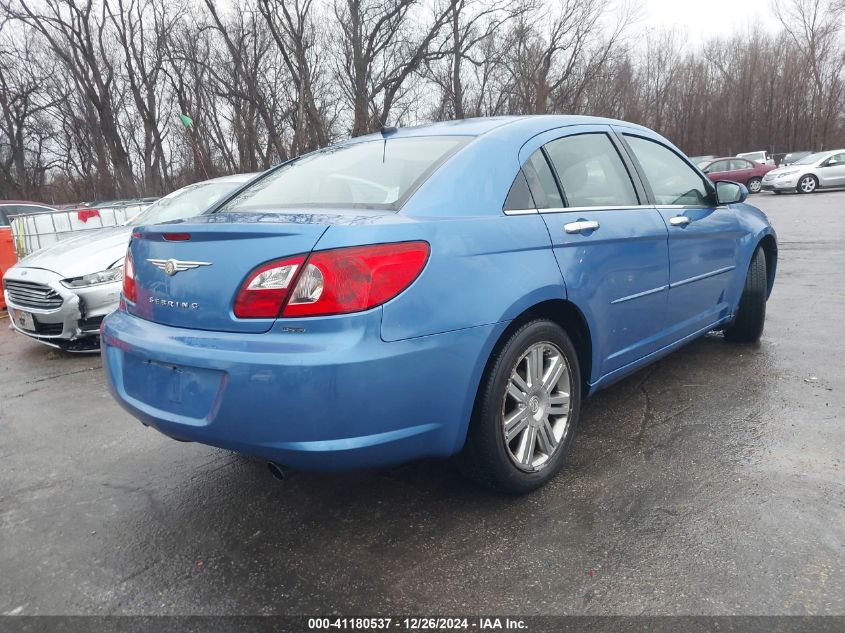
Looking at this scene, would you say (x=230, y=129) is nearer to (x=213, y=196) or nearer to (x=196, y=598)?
(x=213, y=196)

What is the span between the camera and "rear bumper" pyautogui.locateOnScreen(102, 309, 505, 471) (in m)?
1.87

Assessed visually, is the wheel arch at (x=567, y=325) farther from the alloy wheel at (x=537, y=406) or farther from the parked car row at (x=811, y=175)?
the parked car row at (x=811, y=175)

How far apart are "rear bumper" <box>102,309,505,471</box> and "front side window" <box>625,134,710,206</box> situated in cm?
178

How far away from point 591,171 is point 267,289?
1.80 meters

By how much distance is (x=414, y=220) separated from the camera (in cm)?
208

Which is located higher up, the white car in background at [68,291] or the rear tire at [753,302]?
the white car in background at [68,291]

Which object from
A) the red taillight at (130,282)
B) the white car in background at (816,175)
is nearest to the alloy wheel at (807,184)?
the white car in background at (816,175)

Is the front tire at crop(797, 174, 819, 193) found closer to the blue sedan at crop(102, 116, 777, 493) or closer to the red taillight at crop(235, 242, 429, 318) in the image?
the blue sedan at crop(102, 116, 777, 493)

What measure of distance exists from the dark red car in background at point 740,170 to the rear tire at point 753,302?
75.0 feet

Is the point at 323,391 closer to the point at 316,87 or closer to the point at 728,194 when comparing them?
the point at 728,194

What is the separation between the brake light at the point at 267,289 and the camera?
1.95m

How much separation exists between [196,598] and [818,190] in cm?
2664

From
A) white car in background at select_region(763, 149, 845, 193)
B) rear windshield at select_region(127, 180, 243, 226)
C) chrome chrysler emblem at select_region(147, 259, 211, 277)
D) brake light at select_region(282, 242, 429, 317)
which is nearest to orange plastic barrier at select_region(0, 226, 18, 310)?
rear windshield at select_region(127, 180, 243, 226)

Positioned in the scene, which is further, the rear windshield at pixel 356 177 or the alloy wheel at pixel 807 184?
the alloy wheel at pixel 807 184
